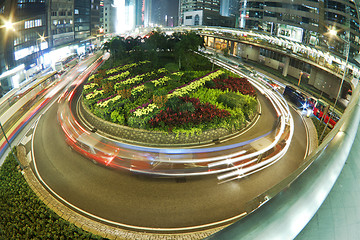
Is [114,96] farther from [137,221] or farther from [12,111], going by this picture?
[137,221]

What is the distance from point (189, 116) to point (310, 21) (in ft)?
123

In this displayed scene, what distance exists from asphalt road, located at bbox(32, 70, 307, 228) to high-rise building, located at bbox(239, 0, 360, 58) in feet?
Answer: 59.3

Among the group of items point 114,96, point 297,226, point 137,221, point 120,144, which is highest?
point 297,226

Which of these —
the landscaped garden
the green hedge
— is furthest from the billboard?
the green hedge

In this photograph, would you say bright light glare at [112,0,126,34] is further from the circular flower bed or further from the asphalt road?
the asphalt road

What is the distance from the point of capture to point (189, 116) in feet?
57.5

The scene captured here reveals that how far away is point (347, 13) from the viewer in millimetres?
29688

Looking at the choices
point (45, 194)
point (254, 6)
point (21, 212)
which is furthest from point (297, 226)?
point (254, 6)

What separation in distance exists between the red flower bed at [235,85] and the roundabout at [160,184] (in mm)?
7921

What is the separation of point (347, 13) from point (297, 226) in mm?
38048

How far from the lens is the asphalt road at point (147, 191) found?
1106 centimetres

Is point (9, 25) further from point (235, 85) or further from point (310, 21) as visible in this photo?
point (310, 21)

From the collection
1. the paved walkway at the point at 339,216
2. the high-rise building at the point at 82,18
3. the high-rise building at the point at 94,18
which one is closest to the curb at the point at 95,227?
the paved walkway at the point at 339,216

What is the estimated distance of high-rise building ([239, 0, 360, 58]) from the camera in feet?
88.8
